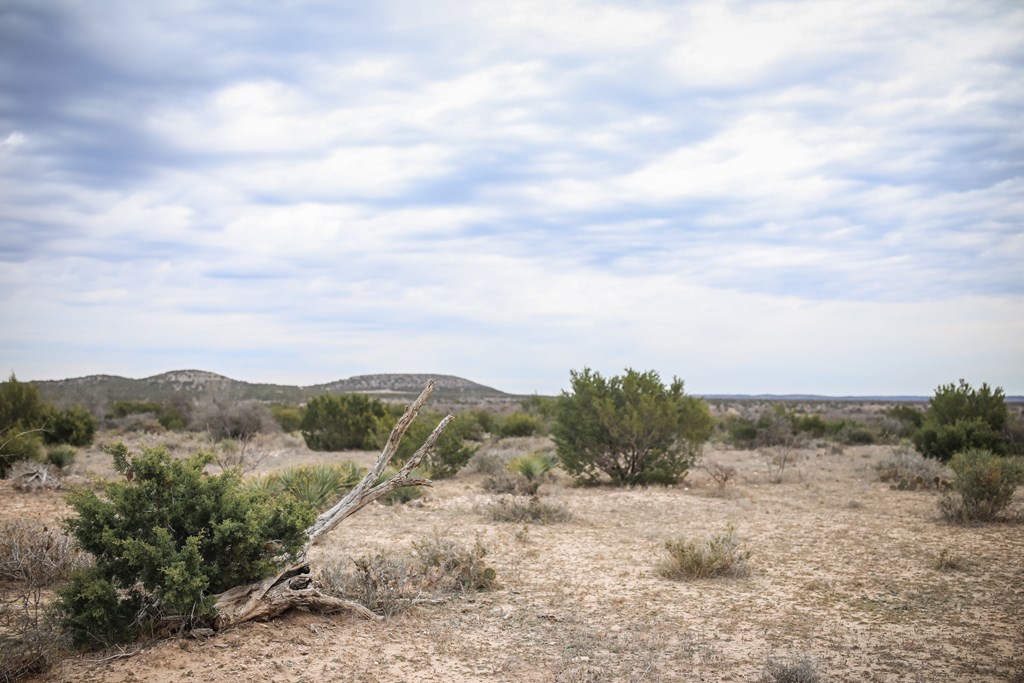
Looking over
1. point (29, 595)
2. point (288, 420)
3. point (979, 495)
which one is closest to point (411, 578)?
point (29, 595)

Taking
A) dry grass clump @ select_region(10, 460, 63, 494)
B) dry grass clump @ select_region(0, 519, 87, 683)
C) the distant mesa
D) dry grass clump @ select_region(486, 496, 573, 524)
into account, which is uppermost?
the distant mesa

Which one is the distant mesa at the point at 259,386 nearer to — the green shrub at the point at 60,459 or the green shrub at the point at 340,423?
the green shrub at the point at 340,423

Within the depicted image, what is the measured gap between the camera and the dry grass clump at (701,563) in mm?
9336

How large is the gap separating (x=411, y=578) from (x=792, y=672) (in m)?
4.07

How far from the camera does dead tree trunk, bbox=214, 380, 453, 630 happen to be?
20.9ft

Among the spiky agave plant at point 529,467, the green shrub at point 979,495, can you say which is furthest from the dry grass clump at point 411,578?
the green shrub at point 979,495

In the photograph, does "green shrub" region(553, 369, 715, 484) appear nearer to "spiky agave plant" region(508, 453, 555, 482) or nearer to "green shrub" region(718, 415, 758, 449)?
"spiky agave plant" region(508, 453, 555, 482)

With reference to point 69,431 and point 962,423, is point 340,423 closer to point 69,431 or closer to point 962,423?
point 69,431

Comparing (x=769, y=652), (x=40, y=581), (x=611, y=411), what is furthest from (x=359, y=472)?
(x=769, y=652)

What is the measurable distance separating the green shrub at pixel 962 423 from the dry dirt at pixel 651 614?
6.80 m

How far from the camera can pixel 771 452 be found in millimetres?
25234

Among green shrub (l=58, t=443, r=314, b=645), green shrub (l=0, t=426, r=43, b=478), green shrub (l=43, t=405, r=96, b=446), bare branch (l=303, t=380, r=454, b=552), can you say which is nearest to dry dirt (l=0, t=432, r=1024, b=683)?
green shrub (l=58, t=443, r=314, b=645)

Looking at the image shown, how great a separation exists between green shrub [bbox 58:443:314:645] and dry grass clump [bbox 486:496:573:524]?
6.82m

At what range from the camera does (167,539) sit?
231 inches
